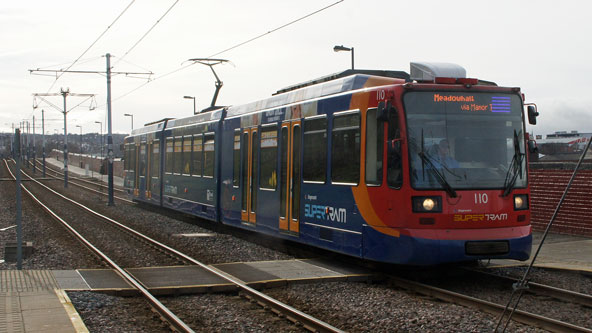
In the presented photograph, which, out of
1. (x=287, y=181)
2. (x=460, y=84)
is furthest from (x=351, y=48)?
(x=460, y=84)

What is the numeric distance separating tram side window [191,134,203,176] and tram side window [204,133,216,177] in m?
0.49

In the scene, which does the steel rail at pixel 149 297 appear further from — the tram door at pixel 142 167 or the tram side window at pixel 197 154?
the tram door at pixel 142 167

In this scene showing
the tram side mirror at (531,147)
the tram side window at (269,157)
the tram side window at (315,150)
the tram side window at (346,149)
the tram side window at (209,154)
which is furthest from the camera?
the tram side window at (209,154)

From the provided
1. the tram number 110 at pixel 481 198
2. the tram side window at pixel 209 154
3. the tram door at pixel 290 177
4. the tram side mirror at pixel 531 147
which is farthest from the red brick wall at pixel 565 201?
the tram side window at pixel 209 154

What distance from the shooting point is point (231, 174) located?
16.8 m

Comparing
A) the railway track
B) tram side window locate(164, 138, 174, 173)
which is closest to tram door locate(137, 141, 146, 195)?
tram side window locate(164, 138, 174, 173)

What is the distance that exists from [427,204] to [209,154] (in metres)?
10.0

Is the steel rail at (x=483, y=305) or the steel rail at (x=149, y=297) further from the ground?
the steel rail at (x=483, y=305)

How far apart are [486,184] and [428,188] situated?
3.00ft

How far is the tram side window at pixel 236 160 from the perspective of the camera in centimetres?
1639

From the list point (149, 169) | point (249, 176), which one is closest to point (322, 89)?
point (249, 176)

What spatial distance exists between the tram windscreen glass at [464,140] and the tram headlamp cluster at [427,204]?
0.57ft

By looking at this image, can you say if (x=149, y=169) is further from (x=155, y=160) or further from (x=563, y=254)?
(x=563, y=254)

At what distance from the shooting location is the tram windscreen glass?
9.90 m
